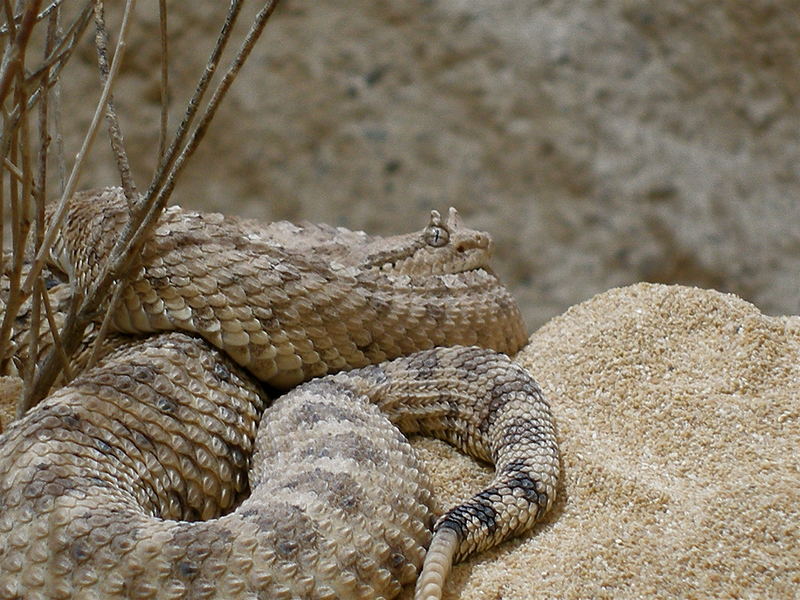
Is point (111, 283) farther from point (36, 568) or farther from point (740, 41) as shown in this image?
point (740, 41)

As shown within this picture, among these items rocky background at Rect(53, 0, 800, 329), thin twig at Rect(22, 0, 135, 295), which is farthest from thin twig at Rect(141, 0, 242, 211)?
rocky background at Rect(53, 0, 800, 329)

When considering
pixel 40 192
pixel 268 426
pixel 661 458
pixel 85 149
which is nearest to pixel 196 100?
pixel 85 149

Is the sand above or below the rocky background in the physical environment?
below

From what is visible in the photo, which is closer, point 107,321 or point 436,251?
point 107,321

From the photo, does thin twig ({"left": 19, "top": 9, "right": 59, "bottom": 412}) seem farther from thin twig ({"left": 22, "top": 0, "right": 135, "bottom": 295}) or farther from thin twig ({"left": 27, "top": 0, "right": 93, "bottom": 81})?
thin twig ({"left": 22, "top": 0, "right": 135, "bottom": 295})

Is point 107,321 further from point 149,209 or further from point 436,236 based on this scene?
point 436,236

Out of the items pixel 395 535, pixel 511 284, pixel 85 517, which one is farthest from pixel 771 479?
pixel 511 284
